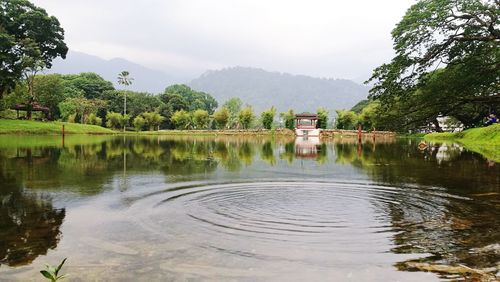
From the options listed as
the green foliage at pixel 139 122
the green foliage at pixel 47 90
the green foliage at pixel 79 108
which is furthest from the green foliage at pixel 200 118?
the green foliage at pixel 47 90

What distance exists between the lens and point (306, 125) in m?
85.0

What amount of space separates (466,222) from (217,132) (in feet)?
242

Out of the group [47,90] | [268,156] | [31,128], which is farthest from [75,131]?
[268,156]

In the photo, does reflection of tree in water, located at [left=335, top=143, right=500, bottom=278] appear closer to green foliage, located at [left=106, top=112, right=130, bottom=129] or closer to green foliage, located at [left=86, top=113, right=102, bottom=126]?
green foliage, located at [left=106, top=112, right=130, bottom=129]

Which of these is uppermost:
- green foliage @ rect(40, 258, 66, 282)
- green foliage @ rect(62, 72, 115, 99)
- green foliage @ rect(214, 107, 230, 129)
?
green foliage @ rect(62, 72, 115, 99)

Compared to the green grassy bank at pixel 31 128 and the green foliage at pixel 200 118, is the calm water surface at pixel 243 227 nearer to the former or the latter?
the green grassy bank at pixel 31 128

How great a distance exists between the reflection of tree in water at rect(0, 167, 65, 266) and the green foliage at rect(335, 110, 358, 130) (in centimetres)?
8487

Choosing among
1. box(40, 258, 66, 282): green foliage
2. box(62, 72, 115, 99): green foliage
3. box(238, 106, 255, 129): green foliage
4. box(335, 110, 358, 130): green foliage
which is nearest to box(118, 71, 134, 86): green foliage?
box(62, 72, 115, 99): green foliage

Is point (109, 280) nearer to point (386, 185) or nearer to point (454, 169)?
point (386, 185)

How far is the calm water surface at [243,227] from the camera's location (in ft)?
19.0

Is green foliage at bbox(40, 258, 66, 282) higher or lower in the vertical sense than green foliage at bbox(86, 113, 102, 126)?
lower

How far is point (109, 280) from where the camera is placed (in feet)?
17.3

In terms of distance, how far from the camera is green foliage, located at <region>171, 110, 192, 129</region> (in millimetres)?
86025

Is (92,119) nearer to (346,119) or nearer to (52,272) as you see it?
(346,119)
